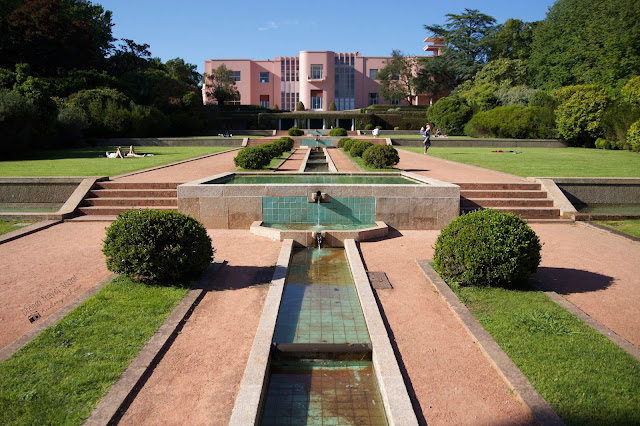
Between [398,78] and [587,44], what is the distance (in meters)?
25.1

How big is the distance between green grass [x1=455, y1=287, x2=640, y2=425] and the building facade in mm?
60547

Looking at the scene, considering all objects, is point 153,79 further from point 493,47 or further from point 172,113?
point 493,47

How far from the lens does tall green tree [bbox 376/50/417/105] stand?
5800 centimetres

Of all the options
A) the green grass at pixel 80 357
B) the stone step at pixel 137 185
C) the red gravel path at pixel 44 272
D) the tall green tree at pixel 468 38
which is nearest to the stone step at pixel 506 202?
the stone step at pixel 137 185

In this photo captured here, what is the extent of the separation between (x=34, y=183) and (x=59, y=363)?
30.3ft

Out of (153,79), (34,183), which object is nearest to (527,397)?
(34,183)

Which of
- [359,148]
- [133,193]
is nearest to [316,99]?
[359,148]

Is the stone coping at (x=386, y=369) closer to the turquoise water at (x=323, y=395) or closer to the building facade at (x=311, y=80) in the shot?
the turquoise water at (x=323, y=395)

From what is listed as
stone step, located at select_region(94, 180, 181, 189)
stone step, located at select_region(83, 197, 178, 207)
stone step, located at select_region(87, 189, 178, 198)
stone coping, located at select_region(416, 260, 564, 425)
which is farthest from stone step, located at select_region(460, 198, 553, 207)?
stone step, located at select_region(94, 180, 181, 189)

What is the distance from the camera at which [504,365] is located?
11.8ft

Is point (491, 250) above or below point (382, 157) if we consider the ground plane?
below

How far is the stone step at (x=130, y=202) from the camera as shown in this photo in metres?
10.4

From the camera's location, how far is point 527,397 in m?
3.16

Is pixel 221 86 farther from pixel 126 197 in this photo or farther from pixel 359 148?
pixel 126 197
